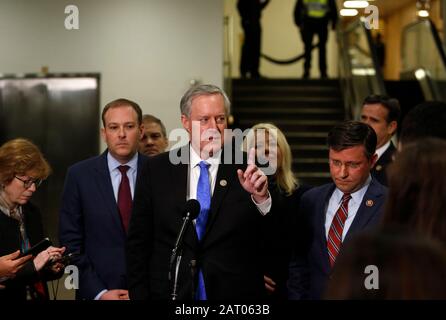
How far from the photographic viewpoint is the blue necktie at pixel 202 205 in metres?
3.08

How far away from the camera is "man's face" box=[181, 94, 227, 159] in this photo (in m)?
3.10

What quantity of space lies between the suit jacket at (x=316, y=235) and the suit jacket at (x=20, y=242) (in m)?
1.12

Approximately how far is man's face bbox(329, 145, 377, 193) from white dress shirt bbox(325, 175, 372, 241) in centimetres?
3

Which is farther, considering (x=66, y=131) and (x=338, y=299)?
(x=66, y=131)

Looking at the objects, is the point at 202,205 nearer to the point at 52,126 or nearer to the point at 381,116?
the point at 381,116

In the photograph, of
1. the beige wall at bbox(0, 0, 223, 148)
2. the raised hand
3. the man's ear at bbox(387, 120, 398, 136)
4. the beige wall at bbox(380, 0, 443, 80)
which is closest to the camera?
the raised hand

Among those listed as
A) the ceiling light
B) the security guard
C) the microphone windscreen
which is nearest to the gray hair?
the microphone windscreen

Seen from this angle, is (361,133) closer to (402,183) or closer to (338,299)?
(402,183)

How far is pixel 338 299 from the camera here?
1.48 meters

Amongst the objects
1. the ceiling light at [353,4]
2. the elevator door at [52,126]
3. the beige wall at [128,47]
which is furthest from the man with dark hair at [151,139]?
the ceiling light at [353,4]

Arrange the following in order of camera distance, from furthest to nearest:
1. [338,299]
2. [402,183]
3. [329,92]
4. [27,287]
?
[329,92], [27,287], [402,183], [338,299]

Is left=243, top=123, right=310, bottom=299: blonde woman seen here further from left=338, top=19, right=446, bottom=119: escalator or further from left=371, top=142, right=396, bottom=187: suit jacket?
left=338, top=19, right=446, bottom=119: escalator

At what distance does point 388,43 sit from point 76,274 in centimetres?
1621
